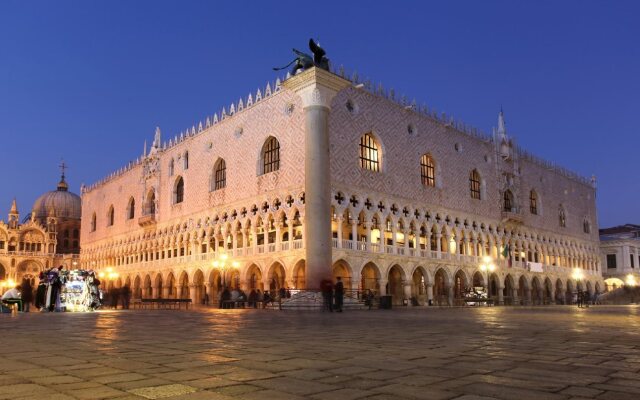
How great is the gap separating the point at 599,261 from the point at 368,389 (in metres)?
55.3

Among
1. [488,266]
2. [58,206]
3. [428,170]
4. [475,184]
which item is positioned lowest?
[488,266]

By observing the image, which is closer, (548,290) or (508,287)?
(508,287)

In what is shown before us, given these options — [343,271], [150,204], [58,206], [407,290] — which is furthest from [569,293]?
[58,206]

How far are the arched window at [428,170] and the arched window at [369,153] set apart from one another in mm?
4434

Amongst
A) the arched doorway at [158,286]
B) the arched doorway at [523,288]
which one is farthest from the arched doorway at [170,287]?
the arched doorway at [523,288]

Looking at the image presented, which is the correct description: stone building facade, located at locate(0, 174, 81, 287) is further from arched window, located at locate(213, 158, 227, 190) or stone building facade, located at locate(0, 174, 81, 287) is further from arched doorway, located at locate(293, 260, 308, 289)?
arched doorway, located at locate(293, 260, 308, 289)

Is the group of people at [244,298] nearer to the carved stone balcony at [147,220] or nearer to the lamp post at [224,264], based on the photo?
the lamp post at [224,264]

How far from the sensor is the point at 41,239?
6350 centimetres

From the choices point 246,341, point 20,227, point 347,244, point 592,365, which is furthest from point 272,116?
point 20,227

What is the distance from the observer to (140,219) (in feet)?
136

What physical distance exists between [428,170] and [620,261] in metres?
30.7

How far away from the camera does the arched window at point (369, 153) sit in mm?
30125

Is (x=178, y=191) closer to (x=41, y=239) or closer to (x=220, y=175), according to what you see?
(x=220, y=175)

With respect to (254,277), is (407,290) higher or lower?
lower
